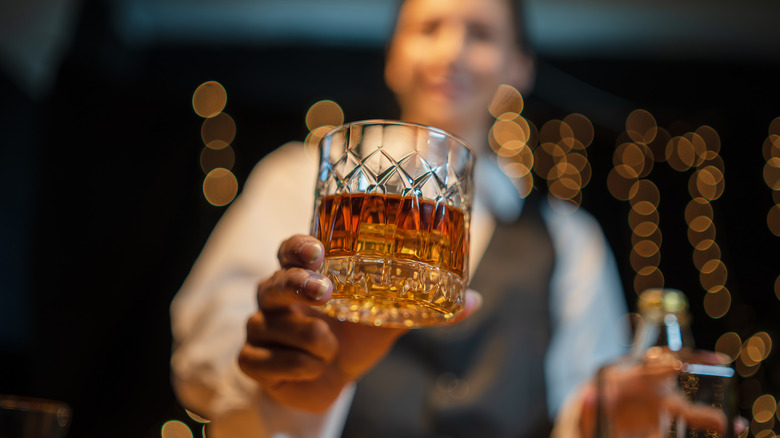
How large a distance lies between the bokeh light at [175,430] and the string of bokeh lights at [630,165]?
24 mm

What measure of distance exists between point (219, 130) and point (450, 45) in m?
1.86

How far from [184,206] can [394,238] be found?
92.8 inches

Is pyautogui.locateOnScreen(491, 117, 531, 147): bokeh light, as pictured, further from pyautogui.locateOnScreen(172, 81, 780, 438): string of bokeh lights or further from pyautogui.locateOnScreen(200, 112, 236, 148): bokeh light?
pyautogui.locateOnScreen(200, 112, 236, 148): bokeh light

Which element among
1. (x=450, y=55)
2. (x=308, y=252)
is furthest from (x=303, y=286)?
(x=450, y=55)

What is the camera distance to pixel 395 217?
0.56 metres

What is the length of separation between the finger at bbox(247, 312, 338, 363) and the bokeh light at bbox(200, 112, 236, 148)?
87.6 inches

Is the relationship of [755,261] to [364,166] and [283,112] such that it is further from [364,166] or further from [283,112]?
[364,166]

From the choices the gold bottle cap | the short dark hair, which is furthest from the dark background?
the gold bottle cap

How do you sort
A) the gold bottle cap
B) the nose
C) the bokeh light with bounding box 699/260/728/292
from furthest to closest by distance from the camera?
the bokeh light with bounding box 699/260/728/292
the nose
the gold bottle cap

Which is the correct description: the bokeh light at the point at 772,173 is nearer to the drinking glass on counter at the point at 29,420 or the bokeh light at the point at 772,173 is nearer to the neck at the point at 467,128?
the neck at the point at 467,128

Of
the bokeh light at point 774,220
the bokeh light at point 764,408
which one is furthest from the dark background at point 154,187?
the bokeh light at point 764,408

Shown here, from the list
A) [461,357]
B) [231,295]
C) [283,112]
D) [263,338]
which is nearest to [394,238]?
[263,338]

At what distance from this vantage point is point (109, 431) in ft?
8.07

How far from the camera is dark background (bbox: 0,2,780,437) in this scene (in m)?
2.54
